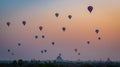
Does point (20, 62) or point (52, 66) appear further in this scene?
point (20, 62)

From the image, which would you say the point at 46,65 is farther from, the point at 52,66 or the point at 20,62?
the point at 20,62

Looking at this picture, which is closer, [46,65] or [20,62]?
[46,65]

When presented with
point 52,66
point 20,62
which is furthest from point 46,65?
point 20,62
